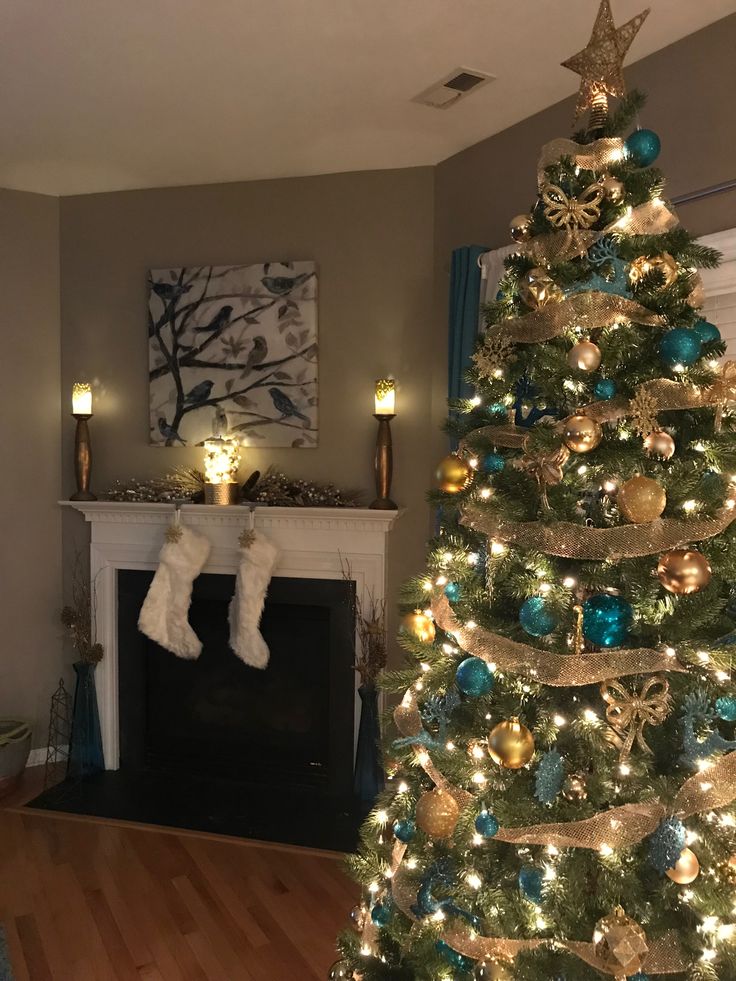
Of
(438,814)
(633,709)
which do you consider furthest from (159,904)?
(633,709)

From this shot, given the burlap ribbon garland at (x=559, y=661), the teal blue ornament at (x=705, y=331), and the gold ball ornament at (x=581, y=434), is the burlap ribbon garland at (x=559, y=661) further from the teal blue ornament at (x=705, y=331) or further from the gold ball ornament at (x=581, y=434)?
the teal blue ornament at (x=705, y=331)

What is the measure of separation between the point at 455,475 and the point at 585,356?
14.0 inches

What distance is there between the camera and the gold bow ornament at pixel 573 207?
4.31 feet

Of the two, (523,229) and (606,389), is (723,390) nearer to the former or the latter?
(606,389)

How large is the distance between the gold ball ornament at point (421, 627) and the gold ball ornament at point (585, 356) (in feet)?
1.81

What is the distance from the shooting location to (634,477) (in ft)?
3.87

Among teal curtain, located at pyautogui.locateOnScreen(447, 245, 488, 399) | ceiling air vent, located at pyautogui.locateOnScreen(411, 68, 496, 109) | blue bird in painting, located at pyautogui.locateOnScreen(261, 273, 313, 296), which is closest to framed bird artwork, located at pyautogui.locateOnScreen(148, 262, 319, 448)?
blue bird in painting, located at pyautogui.locateOnScreen(261, 273, 313, 296)

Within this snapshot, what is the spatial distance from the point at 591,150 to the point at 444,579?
2.61 feet

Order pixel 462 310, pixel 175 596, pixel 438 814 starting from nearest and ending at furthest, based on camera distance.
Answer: pixel 438 814, pixel 462 310, pixel 175 596

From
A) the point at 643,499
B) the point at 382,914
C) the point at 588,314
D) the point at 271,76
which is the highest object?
the point at 271,76

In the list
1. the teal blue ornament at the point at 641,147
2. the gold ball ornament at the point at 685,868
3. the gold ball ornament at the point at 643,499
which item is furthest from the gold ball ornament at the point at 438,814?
the teal blue ornament at the point at 641,147

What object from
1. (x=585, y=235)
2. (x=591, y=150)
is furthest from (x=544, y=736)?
(x=591, y=150)

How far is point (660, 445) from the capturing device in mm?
1194

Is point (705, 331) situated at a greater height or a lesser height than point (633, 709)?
greater
